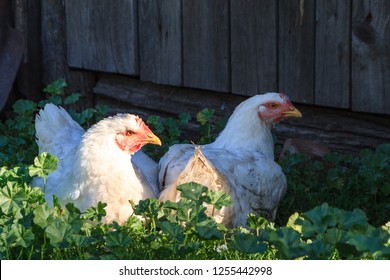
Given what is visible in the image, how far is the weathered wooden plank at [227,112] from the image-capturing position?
6680 millimetres

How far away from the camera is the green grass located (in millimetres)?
4059

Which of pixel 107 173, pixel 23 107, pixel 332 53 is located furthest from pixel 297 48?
pixel 23 107

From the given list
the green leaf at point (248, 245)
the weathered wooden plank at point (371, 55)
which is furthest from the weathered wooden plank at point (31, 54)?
the green leaf at point (248, 245)

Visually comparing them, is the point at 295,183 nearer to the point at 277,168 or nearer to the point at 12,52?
the point at 277,168

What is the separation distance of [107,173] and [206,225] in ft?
3.16

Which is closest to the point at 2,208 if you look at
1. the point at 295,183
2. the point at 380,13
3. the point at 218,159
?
the point at 218,159

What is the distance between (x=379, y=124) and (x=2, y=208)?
9.19ft

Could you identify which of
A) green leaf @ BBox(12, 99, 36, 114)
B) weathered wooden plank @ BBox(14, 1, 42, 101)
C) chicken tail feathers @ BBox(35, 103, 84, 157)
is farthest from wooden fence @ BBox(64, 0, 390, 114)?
chicken tail feathers @ BBox(35, 103, 84, 157)

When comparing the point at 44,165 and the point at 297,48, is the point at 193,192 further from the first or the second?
the point at 297,48

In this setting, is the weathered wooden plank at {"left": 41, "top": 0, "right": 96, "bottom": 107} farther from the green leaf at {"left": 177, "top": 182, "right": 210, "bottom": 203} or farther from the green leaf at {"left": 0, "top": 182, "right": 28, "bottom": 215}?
the green leaf at {"left": 177, "top": 182, "right": 210, "bottom": 203}

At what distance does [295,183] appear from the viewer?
640cm

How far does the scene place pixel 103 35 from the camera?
7777 mm

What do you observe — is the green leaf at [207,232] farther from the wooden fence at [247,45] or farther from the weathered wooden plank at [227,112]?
the weathered wooden plank at [227,112]

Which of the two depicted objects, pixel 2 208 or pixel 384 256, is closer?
pixel 384 256
